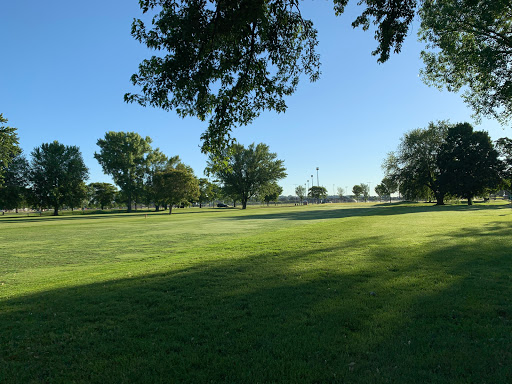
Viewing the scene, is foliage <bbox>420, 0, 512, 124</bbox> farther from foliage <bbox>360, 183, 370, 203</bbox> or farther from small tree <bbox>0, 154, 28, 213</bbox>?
foliage <bbox>360, 183, 370, 203</bbox>

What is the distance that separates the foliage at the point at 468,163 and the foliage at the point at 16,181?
89.8m

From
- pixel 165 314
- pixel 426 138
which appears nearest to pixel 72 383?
pixel 165 314

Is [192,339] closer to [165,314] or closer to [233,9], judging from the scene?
[165,314]

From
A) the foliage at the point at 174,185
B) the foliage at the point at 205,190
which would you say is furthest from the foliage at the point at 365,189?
the foliage at the point at 174,185

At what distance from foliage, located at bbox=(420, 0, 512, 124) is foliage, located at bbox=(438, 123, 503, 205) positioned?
147 feet

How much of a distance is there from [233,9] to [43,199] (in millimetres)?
81889

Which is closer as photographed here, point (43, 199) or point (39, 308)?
point (39, 308)

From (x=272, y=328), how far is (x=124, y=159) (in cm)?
8441

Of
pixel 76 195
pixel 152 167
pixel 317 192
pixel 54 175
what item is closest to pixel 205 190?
pixel 152 167

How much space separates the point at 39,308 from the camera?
227 inches

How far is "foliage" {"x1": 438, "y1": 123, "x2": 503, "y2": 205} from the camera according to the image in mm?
55969

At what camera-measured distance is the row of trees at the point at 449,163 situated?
56344 millimetres

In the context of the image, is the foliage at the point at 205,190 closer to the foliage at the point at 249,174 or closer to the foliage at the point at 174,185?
the foliage at the point at 249,174

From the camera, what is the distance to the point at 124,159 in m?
80.0
